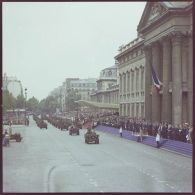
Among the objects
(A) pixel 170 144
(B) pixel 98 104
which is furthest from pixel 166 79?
(B) pixel 98 104

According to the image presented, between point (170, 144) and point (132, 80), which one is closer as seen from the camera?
point (170, 144)

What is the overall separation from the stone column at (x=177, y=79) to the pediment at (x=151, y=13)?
3632 mm

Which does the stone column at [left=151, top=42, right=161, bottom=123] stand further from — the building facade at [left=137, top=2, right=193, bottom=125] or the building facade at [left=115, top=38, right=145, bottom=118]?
the building facade at [left=115, top=38, right=145, bottom=118]

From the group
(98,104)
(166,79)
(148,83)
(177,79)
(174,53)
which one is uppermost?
(174,53)

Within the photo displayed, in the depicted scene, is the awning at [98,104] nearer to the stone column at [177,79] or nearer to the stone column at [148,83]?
the stone column at [148,83]

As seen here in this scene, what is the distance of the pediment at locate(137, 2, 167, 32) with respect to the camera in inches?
2224

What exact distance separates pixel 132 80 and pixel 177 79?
107 feet

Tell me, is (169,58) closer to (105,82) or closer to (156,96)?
(156,96)

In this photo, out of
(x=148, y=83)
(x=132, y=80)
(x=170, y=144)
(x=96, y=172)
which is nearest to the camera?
(x=96, y=172)

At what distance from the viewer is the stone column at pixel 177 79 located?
53281 millimetres

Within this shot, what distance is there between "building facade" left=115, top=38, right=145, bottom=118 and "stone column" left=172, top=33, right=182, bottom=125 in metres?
20.7

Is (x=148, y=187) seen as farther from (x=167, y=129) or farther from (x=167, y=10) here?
(x=167, y=10)

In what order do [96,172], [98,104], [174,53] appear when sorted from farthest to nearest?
[98,104] → [174,53] → [96,172]

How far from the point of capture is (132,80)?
283 feet
